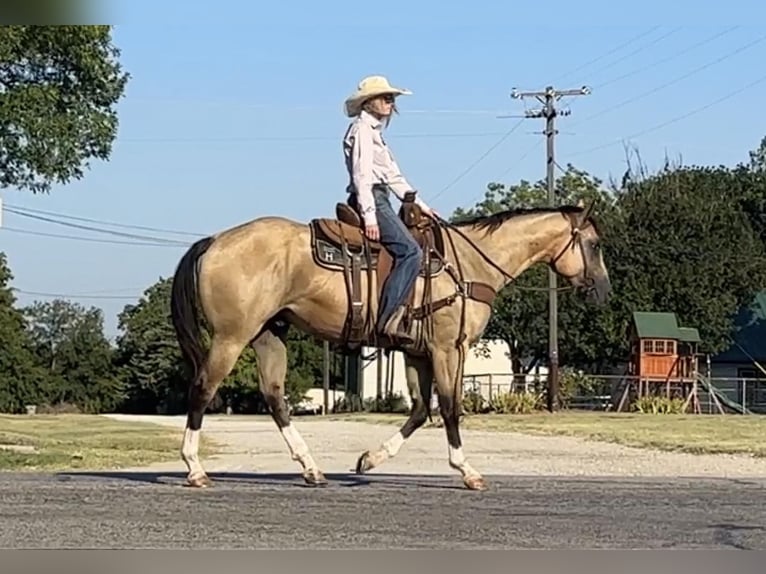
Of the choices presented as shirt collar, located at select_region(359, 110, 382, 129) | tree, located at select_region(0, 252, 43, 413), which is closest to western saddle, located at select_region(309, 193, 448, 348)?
shirt collar, located at select_region(359, 110, 382, 129)

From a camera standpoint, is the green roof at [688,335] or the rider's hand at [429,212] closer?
the rider's hand at [429,212]

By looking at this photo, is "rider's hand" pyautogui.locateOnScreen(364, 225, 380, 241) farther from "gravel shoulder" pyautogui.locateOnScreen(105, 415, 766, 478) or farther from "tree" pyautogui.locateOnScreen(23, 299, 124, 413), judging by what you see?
"tree" pyautogui.locateOnScreen(23, 299, 124, 413)

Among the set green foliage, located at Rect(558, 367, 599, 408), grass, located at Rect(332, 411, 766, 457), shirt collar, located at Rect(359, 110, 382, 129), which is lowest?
grass, located at Rect(332, 411, 766, 457)

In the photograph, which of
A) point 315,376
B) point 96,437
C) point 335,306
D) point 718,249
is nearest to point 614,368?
point 718,249

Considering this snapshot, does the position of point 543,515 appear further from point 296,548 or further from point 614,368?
point 614,368

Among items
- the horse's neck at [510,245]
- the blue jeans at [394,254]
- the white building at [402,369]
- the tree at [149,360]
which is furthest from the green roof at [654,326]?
the blue jeans at [394,254]

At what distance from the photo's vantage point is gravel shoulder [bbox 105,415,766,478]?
17672 millimetres

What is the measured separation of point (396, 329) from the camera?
31.4 ft

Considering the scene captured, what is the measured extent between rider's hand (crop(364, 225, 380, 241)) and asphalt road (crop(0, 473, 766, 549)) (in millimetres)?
1736

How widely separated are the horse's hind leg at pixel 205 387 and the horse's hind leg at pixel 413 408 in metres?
1.21

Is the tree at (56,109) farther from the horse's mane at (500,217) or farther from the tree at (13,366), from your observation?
the tree at (13,366)

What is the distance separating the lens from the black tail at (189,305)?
9.47m

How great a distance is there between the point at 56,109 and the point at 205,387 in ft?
34.1

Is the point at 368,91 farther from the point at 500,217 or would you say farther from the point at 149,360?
the point at 149,360
